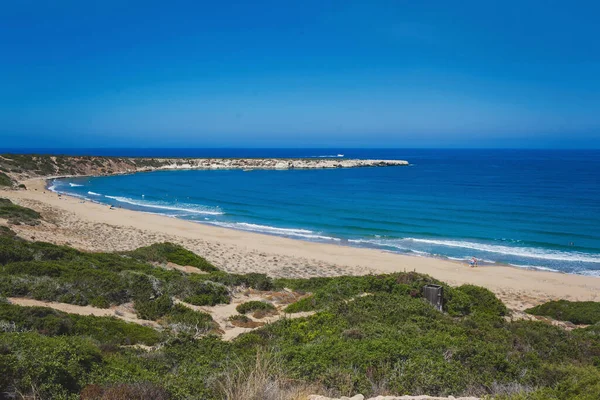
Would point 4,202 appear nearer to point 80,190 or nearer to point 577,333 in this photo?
point 80,190

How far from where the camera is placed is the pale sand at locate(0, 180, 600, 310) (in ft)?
66.3

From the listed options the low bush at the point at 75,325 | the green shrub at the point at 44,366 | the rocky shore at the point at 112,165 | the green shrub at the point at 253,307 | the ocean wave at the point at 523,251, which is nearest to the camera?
the green shrub at the point at 44,366

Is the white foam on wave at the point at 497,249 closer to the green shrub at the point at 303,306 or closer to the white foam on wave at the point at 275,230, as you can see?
the white foam on wave at the point at 275,230

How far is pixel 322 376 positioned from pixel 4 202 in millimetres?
32407

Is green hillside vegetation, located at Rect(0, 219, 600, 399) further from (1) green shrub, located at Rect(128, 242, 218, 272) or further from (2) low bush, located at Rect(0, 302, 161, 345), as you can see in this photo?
(1) green shrub, located at Rect(128, 242, 218, 272)

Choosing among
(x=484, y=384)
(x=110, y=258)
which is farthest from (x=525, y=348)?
(x=110, y=258)

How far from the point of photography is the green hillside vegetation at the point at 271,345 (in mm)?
4957

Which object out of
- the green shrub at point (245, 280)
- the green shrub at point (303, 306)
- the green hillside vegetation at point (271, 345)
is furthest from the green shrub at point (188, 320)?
the green shrub at point (245, 280)

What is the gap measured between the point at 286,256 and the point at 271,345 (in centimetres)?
1767

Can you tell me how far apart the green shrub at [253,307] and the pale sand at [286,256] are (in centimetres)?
848

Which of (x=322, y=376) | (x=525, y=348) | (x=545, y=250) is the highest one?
(x=322, y=376)

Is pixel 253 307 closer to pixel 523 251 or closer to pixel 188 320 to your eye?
pixel 188 320

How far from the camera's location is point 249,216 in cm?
4047

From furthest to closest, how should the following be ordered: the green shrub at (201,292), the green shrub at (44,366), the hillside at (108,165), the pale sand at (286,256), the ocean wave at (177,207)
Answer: the hillside at (108,165)
the ocean wave at (177,207)
the pale sand at (286,256)
the green shrub at (201,292)
the green shrub at (44,366)
